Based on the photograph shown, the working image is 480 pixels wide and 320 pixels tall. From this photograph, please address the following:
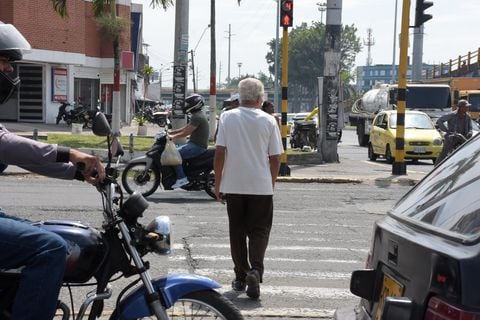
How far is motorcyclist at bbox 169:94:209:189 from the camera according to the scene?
11.8 m

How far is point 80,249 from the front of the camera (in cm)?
359

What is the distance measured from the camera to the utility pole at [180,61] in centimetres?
2194

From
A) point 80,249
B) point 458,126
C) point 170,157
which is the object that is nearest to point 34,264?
point 80,249

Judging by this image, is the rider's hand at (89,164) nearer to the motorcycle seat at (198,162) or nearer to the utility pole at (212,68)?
the motorcycle seat at (198,162)

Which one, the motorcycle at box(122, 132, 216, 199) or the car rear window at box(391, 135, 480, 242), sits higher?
the car rear window at box(391, 135, 480, 242)

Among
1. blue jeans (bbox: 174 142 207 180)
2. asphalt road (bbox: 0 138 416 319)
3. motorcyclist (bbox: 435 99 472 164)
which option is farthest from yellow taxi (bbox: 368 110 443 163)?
blue jeans (bbox: 174 142 207 180)

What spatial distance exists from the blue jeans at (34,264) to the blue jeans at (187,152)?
874 cm

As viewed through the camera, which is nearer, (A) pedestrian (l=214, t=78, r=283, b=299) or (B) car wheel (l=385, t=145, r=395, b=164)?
(A) pedestrian (l=214, t=78, r=283, b=299)

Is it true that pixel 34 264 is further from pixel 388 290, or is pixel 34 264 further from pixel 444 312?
pixel 444 312

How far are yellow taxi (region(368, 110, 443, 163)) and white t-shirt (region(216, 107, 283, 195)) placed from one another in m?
16.4

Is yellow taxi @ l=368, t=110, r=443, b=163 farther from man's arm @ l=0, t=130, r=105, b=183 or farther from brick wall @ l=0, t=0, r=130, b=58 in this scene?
man's arm @ l=0, t=130, r=105, b=183

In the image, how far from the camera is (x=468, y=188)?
3094mm

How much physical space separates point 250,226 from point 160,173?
608cm

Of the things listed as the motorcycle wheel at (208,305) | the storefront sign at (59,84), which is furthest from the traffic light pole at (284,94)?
the storefront sign at (59,84)
